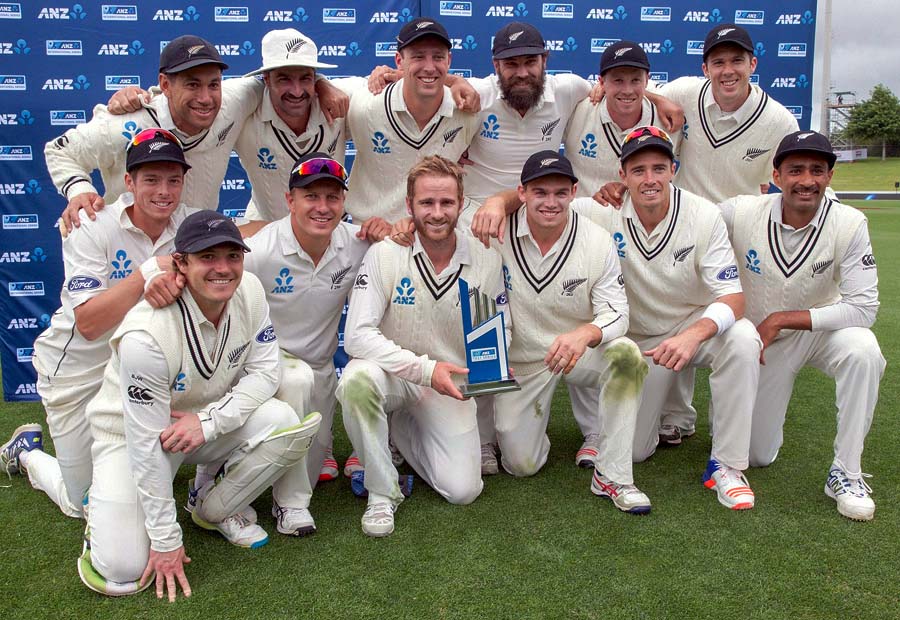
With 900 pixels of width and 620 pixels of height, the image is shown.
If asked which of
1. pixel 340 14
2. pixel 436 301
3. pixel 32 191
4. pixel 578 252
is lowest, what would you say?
pixel 436 301

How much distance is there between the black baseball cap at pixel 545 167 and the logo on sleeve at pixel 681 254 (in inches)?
30.8

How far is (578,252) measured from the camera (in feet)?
14.1

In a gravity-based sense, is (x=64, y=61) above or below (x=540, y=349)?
above

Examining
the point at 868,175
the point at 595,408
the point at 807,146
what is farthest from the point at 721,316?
the point at 868,175

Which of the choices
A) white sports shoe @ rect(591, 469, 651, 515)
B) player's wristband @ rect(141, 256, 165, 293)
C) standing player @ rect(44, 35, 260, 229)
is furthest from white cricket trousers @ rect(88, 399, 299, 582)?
white sports shoe @ rect(591, 469, 651, 515)

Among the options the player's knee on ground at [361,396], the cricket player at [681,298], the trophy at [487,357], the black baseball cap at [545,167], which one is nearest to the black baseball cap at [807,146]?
the cricket player at [681,298]

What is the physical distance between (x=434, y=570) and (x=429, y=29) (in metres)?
3.00

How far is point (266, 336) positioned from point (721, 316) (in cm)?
242

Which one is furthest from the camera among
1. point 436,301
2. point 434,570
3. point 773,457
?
point 773,457

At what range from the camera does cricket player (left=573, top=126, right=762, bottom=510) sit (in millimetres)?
4043

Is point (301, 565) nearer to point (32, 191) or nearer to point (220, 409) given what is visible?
point (220, 409)

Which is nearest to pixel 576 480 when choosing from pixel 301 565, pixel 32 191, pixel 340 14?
pixel 301 565

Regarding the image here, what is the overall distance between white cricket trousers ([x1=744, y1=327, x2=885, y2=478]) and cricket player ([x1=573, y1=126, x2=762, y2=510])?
1.22 ft

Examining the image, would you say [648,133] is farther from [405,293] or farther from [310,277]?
[310,277]
